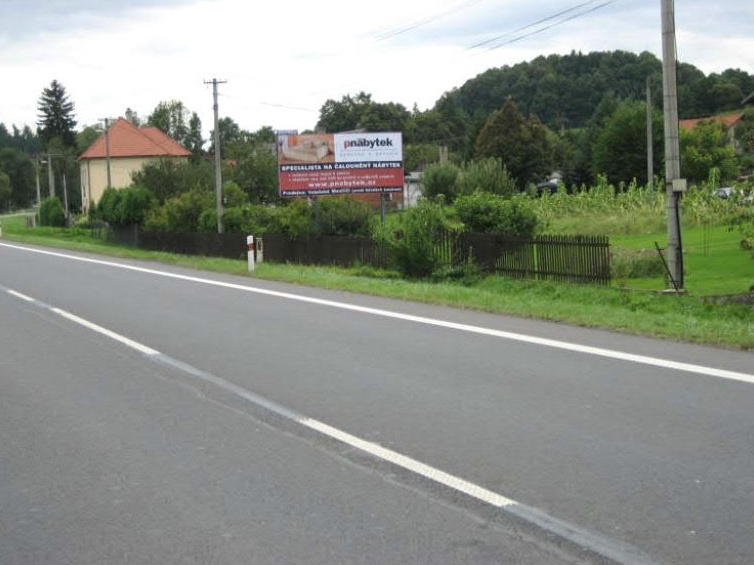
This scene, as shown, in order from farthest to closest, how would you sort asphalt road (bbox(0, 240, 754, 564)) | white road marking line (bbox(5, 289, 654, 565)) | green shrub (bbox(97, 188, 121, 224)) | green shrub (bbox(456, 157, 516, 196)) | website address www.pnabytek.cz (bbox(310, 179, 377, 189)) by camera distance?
green shrub (bbox(456, 157, 516, 196)), green shrub (bbox(97, 188, 121, 224)), website address www.pnabytek.cz (bbox(310, 179, 377, 189)), asphalt road (bbox(0, 240, 754, 564)), white road marking line (bbox(5, 289, 654, 565))

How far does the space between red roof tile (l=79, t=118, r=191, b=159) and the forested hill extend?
4159 centimetres

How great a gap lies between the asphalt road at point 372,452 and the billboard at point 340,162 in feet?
72.3

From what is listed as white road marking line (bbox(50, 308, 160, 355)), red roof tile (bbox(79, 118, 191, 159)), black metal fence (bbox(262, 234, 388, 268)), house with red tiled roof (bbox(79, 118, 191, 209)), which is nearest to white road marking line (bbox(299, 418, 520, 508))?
white road marking line (bbox(50, 308, 160, 355))

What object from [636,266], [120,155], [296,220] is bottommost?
[636,266]

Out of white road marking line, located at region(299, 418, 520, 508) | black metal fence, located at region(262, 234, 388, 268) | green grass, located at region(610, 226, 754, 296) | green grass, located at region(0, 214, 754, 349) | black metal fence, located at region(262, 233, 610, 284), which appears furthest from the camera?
black metal fence, located at region(262, 234, 388, 268)

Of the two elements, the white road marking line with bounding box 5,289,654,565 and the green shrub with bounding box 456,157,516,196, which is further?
the green shrub with bounding box 456,157,516,196

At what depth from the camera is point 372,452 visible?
22.3 ft

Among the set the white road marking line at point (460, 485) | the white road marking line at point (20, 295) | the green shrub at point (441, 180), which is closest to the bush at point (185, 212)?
the white road marking line at point (20, 295)

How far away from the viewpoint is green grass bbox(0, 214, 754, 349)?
1265 cm

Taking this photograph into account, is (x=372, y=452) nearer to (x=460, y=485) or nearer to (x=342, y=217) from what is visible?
(x=460, y=485)

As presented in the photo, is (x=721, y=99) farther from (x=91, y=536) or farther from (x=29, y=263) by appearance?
(x=91, y=536)

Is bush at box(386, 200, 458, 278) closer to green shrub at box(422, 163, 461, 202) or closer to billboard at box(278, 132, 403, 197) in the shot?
billboard at box(278, 132, 403, 197)

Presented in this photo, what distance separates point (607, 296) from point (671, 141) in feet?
10.3

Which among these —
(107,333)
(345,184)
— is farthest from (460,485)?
(345,184)
